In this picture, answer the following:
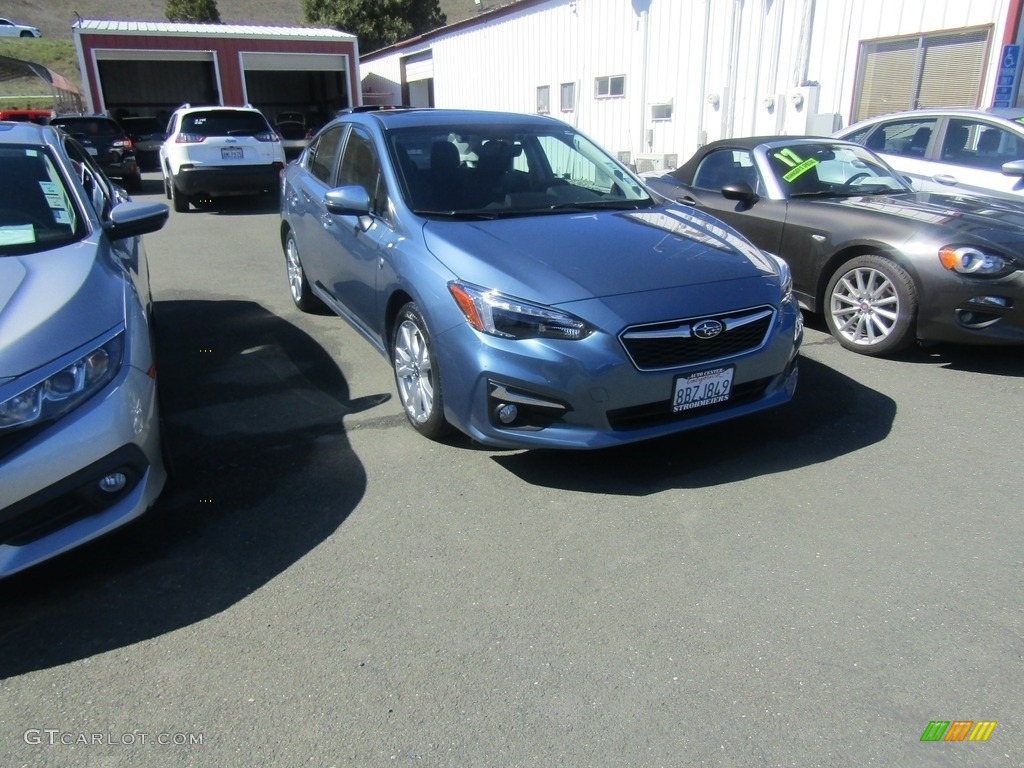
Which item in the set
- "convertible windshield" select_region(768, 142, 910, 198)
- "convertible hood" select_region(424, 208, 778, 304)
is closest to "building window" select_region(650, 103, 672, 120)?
"convertible windshield" select_region(768, 142, 910, 198)

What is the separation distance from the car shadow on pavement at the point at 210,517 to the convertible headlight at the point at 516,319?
987mm

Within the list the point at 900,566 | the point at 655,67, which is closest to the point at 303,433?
the point at 900,566

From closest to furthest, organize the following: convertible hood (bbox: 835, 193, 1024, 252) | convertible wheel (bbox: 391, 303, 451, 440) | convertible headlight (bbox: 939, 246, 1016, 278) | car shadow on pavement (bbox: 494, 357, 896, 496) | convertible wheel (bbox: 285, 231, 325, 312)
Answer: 1. car shadow on pavement (bbox: 494, 357, 896, 496)
2. convertible wheel (bbox: 391, 303, 451, 440)
3. convertible headlight (bbox: 939, 246, 1016, 278)
4. convertible hood (bbox: 835, 193, 1024, 252)
5. convertible wheel (bbox: 285, 231, 325, 312)

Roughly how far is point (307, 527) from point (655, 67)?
13.0 metres

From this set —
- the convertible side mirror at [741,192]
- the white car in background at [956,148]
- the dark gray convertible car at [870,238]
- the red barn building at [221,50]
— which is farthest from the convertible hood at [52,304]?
the red barn building at [221,50]

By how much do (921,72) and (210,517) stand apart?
10340mm

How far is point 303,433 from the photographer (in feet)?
13.9

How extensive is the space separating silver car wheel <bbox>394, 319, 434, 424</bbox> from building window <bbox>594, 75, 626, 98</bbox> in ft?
41.3

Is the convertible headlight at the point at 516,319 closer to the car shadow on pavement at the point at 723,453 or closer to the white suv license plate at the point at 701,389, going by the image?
the white suv license plate at the point at 701,389

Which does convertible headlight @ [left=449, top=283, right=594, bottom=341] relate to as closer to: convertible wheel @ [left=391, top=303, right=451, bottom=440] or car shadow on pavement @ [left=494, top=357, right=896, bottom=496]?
convertible wheel @ [left=391, top=303, right=451, bottom=440]

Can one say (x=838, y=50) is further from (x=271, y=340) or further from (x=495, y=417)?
(x=495, y=417)

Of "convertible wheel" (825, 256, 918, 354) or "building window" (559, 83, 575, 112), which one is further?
"building window" (559, 83, 575, 112)

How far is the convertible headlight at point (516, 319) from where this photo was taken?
3.32 metres

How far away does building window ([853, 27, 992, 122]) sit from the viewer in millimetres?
9383
